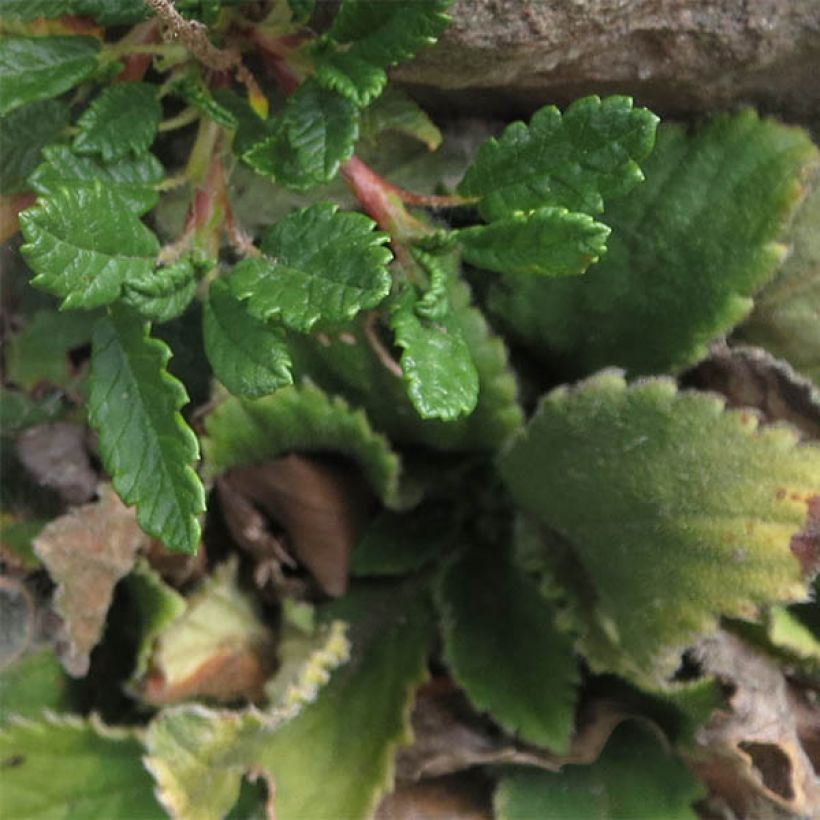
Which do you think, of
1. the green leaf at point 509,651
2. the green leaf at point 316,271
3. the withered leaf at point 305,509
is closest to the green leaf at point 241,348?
the green leaf at point 316,271

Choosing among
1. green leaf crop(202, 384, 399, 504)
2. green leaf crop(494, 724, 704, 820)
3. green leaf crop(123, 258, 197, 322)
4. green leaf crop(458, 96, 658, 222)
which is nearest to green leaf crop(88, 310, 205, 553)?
green leaf crop(123, 258, 197, 322)

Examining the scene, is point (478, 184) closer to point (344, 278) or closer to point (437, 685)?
point (344, 278)

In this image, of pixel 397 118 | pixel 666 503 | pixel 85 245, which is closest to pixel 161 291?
pixel 85 245

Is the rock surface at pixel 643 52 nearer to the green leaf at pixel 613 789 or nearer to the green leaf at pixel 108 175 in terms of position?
the green leaf at pixel 108 175

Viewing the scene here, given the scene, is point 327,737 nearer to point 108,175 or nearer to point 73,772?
point 73,772

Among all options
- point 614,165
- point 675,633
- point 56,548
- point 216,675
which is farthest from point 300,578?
point 614,165

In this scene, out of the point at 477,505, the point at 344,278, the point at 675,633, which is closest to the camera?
the point at 344,278

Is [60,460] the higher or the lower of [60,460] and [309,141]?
the lower
